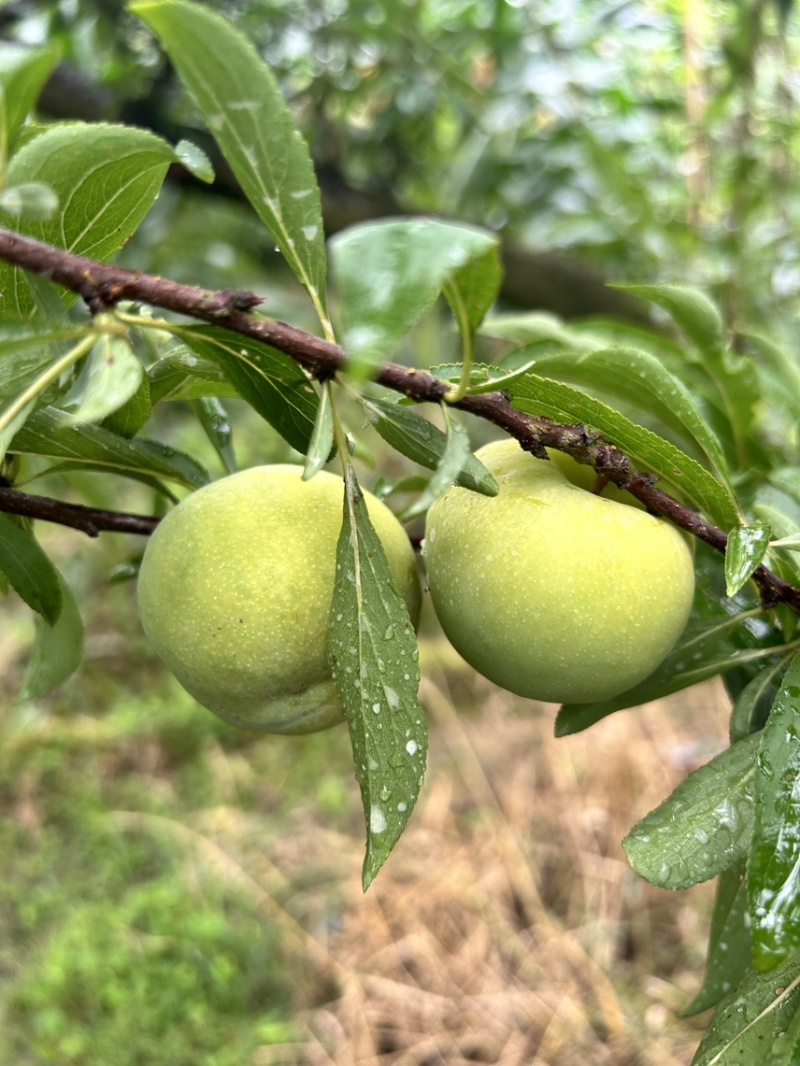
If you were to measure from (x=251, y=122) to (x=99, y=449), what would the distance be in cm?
24

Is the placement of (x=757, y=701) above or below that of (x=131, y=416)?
below

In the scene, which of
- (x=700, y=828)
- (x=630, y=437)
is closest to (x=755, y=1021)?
(x=700, y=828)

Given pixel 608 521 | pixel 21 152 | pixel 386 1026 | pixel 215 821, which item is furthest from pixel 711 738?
pixel 21 152

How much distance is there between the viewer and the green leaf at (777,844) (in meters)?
0.46

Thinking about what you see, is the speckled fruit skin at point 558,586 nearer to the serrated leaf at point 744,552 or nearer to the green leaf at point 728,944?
the serrated leaf at point 744,552

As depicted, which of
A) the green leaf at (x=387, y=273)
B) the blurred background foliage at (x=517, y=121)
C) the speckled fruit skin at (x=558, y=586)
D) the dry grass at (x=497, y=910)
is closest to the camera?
the green leaf at (x=387, y=273)

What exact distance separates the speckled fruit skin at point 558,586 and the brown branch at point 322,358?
2 cm

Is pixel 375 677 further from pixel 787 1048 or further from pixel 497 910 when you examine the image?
pixel 497 910

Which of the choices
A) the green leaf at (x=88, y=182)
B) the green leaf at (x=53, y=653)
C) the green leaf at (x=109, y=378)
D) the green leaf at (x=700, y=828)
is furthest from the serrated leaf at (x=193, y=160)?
the green leaf at (x=700, y=828)

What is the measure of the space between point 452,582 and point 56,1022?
5.60 feet

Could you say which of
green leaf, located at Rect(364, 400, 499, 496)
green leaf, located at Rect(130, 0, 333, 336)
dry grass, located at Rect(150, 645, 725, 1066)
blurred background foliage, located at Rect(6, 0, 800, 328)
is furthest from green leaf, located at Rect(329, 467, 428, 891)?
dry grass, located at Rect(150, 645, 725, 1066)

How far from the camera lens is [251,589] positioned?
1.78 ft

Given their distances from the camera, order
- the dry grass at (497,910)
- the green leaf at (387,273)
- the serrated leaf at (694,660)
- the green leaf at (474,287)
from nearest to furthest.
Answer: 1. the green leaf at (387,273)
2. the green leaf at (474,287)
3. the serrated leaf at (694,660)
4. the dry grass at (497,910)

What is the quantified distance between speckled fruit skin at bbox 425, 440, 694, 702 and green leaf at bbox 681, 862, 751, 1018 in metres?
0.22
